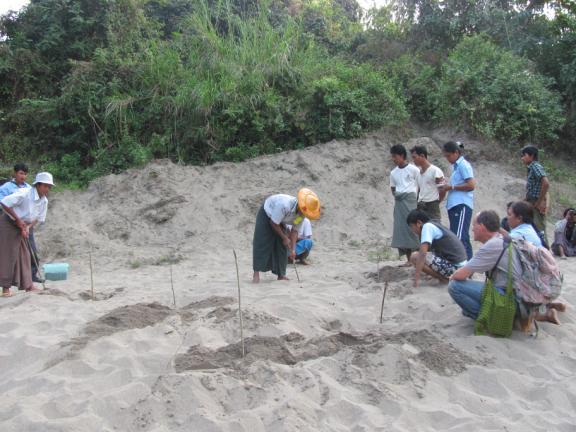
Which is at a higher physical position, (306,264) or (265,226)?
(265,226)

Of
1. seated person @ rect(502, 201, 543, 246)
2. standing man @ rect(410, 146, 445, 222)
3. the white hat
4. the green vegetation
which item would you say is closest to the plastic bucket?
the white hat

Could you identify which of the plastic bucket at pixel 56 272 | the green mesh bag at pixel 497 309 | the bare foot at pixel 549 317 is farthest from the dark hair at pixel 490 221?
the plastic bucket at pixel 56 272

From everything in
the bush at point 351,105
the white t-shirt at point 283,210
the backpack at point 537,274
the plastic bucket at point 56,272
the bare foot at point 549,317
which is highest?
the bush at point 351,105

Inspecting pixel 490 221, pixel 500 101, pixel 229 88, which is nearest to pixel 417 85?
pixel 500 101

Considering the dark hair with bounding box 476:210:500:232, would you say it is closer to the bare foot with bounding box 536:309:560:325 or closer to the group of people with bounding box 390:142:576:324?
the group of people with bounding box 390:142:576:324

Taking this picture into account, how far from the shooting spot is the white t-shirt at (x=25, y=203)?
20.3 feet

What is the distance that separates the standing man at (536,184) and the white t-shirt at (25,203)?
5261 mm

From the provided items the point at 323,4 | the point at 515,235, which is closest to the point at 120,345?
the point at 515,235

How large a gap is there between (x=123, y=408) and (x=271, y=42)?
33.2 feet

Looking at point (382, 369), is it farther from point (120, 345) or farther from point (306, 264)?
point (306, 264)

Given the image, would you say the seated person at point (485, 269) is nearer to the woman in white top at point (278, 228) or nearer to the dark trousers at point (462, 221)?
the dark trousers at point (462, 221)

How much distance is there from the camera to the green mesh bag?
4.27m

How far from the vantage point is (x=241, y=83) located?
39.1ft

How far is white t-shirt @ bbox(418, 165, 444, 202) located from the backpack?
2.36 m
